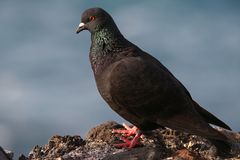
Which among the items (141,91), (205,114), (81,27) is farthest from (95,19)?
(205,114)

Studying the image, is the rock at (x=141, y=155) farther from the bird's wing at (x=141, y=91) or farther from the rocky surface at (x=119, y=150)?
the bird's wing at (x=141, y=91)

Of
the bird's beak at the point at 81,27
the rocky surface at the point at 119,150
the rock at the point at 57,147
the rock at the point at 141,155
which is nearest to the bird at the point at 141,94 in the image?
the rocky surface at the point at 119,150

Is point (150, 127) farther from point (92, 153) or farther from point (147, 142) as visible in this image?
point (92, 153)

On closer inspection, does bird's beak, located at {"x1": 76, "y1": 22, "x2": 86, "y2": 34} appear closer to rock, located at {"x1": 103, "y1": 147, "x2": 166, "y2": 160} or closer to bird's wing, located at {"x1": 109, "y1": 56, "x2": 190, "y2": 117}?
bird's wing, located at {"x1": 109, "y1": 56, "x2": 190, "y2": 117}

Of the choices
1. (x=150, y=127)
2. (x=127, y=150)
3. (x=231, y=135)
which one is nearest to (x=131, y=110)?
(x=150, y=127)

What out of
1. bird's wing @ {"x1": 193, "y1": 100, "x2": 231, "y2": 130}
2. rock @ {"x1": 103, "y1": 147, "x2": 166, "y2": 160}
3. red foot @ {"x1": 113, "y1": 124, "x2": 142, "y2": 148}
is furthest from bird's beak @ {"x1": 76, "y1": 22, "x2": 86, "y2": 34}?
rock @ {"x1": 103, "y1": 147, "x2": 166, "y2": 160}

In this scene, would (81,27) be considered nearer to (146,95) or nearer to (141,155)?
(146,95)
